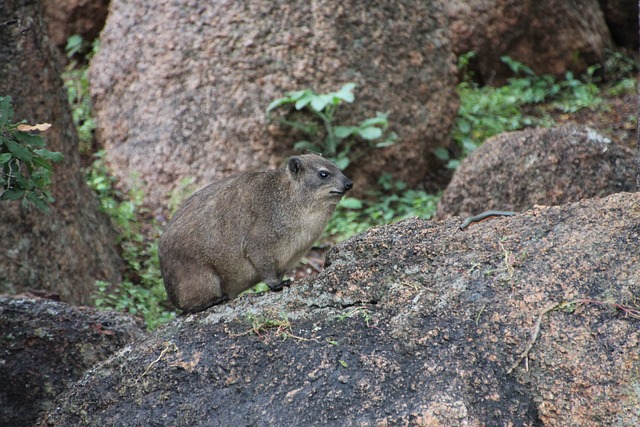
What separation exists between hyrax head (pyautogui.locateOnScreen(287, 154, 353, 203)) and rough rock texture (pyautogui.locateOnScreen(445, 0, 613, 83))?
6375 mm

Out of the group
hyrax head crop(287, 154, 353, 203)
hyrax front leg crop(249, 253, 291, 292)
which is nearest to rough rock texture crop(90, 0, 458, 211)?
Answer: hyrax head crop(287, 154, 353, 203)

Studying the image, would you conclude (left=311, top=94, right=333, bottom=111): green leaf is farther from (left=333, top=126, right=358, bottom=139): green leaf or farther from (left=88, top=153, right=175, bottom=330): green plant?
(left=88, top=153, right=175, bottom=330): green plant

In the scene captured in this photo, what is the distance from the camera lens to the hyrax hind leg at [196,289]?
16.8ft

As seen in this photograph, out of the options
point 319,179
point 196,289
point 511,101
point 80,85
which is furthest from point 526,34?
point 196,289

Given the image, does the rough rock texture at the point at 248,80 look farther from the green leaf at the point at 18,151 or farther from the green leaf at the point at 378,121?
the green leaf at the point at 18,151

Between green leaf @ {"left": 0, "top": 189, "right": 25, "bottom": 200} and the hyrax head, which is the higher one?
green leaf @ {"left": 0, "top": 189, "right": 25, "bottom": 200}

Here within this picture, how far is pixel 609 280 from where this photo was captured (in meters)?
3.66

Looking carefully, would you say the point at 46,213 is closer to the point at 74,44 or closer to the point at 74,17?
the point at 74,44

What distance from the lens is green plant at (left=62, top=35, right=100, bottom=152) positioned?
9.55 meters

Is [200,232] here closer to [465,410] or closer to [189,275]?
[189,275]

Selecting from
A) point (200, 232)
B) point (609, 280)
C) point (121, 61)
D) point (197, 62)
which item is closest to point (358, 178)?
point (197, 62)

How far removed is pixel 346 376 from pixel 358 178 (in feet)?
17.2

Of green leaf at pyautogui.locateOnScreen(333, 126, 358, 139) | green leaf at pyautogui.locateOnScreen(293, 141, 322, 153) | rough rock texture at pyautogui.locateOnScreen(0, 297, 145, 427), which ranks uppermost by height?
rough rock texture at pyautogui.locateOnScreen(0, 297, 145, 427)

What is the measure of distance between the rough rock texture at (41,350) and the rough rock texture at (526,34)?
7726 millimetres
